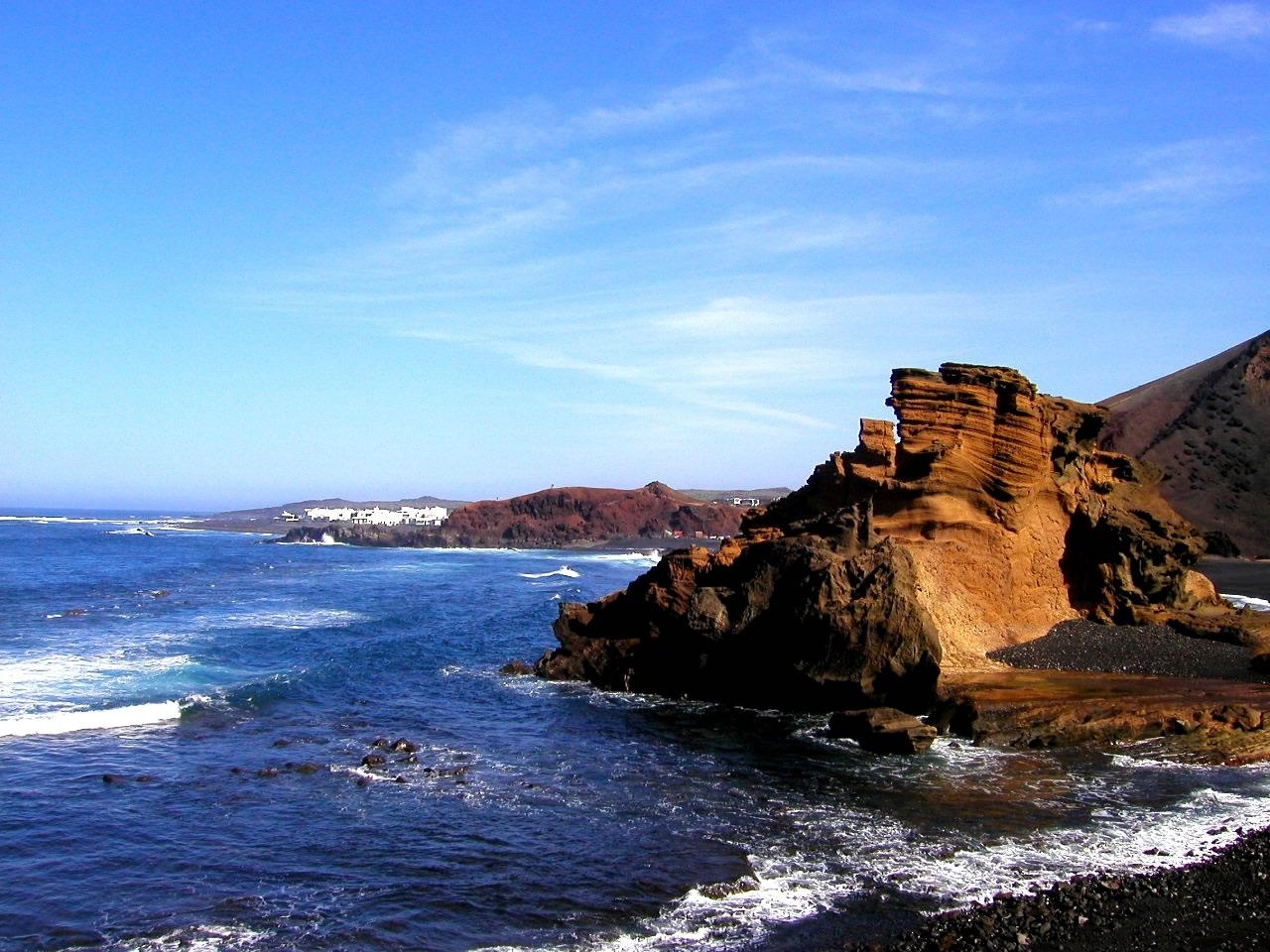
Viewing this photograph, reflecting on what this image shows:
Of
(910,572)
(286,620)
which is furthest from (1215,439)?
(286,620)

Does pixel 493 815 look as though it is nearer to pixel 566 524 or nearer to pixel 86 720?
pixel 86 720

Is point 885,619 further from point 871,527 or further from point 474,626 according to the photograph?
point 474,626

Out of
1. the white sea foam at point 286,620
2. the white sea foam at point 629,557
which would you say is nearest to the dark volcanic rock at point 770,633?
the white sea foam at point 286,620

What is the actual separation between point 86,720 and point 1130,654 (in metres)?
25.5

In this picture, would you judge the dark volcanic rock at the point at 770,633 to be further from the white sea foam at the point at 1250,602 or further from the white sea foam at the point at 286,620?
the white sea foam at the point at 1250,602

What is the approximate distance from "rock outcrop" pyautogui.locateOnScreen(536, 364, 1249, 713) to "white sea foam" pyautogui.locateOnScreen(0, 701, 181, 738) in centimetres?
1037

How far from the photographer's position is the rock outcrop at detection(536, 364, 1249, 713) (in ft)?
77.1

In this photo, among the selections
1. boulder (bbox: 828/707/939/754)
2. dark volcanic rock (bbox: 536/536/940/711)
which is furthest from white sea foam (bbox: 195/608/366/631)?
boulder (bbox: 828/707/939/754)

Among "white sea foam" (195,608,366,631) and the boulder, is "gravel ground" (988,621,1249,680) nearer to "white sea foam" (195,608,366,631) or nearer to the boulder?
the boulder

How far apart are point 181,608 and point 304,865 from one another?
3626cm

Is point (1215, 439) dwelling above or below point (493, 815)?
above

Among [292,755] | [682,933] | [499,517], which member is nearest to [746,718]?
[292,755]

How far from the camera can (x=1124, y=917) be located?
1281 centimetres

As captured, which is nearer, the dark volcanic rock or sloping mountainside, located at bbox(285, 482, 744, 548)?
the dark volcanic rock
